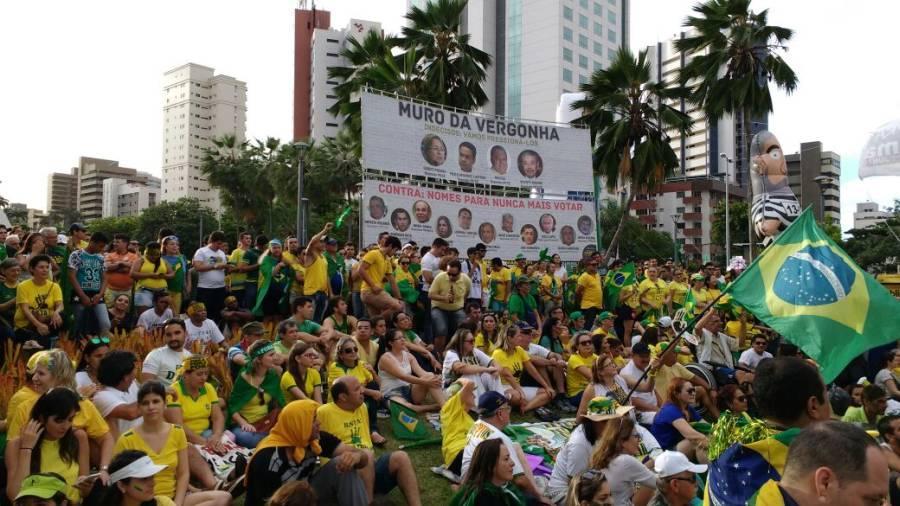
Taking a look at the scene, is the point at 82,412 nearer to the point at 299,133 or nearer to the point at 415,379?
the point at 415,379

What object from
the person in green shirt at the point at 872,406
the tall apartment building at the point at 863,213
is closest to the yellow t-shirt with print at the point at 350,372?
the person in green shirt at the point at 872,406

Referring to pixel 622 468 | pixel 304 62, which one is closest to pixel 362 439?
pixel 622 468

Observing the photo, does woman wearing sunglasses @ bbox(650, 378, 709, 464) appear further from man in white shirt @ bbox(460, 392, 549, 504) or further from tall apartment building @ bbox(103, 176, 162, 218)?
tall apartment building @ bbox(103, 176, 162, 218)

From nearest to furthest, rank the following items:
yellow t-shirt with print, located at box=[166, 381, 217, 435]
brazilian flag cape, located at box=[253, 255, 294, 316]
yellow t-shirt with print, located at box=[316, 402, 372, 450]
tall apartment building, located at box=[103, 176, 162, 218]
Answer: yellow t-shirt with print, located at box=[316, 402, 372, 450] → yellow t-shirt with print, located at box=[166, 381, 217, 435] → brazilian flag cape, located at box=[253, 255, 294, 316] → tall apartment building, located at box=[103, 176, 162, 218]

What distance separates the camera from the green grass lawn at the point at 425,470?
21.2ft

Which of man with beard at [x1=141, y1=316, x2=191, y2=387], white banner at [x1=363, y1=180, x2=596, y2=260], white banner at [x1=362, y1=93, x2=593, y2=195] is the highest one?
white banner at [x1=362, y1=93, x2=593, y2=195]

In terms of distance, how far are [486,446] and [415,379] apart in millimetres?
3259

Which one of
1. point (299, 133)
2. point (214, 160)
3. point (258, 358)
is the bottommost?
point (258, 358)

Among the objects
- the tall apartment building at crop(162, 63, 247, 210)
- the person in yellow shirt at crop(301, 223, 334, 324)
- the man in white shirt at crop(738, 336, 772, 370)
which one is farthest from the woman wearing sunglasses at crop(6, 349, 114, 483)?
the tall apartment building at crop(162, 63, 247, 210)

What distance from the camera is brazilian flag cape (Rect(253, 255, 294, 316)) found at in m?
10.5

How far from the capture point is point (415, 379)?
8336 mm

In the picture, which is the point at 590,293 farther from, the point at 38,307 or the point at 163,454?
the point at 163,454

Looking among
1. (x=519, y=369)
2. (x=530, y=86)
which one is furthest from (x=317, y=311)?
(x=530, y=86)

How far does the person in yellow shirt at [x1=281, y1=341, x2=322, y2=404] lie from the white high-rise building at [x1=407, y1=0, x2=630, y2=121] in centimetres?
7766
